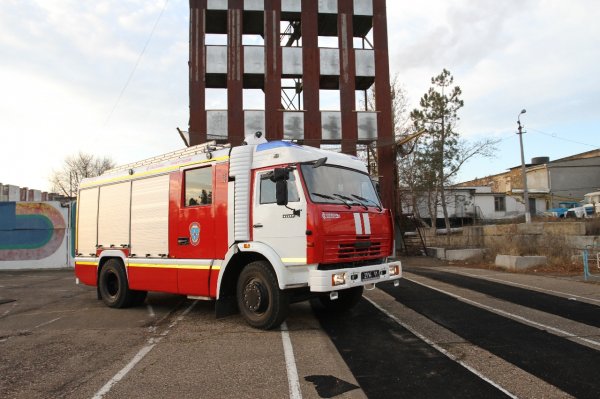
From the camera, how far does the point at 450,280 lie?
13.6 m

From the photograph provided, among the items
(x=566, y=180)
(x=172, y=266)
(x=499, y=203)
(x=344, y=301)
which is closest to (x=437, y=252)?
(x=344, y=301)

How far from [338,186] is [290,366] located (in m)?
3.20

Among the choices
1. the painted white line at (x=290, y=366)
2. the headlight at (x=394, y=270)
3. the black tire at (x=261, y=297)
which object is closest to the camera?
the painted white line at (x=290, y=366)

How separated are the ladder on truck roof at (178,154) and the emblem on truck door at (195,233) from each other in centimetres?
130

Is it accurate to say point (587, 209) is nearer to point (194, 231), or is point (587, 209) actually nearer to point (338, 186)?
point (338, 186)

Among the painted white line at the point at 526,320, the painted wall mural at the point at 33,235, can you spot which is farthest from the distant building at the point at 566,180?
the painted white line at the point at 526,320

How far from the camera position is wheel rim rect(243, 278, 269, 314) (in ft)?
22.6

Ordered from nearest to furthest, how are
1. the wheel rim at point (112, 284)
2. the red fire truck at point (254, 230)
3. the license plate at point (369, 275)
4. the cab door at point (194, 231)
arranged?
the red fire truck at point (254, 230)
the license plate at point (369, 275)
the cab door at point (194, 231)
the wheel rim at point (112, 284)

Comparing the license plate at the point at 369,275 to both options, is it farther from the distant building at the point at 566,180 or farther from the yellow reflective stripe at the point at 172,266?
the distant building at the point at 566,180

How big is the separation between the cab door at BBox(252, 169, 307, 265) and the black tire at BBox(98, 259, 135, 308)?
3980 mm

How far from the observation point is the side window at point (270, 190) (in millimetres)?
6773

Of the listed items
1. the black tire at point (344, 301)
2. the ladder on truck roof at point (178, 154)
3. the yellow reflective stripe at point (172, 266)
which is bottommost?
the black tire at point (344, 301)

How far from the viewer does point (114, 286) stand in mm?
9859

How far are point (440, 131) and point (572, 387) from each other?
28910 millimetres
